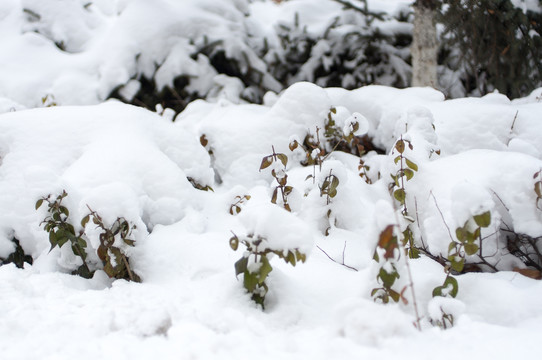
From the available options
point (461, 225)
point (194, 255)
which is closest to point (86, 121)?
point (194, 255)

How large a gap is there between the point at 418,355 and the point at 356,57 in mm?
4977

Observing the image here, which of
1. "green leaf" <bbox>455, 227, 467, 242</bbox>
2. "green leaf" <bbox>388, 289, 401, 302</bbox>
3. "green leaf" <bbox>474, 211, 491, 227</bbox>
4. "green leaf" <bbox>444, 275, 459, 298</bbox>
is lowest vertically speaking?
"green leaf" <bbox>444, 275, 459, 298</bbox>

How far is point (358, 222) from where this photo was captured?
7.50 feet

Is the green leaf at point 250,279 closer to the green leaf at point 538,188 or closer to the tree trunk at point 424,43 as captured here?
the green leaf at point 538,188

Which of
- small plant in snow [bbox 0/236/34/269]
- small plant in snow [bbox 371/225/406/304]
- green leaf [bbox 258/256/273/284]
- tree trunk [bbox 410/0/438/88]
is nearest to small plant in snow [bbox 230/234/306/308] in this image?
Answer: green leaf [bbox 258/256/273/284]

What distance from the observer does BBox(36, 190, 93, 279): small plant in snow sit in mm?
1839

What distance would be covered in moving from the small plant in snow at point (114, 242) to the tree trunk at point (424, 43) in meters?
4.03

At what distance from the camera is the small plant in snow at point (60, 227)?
1.84m

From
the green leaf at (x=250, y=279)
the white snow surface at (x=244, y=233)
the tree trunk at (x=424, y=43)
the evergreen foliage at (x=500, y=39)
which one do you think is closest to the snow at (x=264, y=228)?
the white snow surface at (x=244, y=233)

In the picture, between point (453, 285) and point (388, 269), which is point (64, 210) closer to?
point (388, 269)

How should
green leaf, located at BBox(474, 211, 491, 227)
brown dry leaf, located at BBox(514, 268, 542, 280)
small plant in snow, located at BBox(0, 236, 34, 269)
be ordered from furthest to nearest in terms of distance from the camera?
small plant in snow, located at BBox(0, 236, 34, 269) → brown dry leaf, located at BBox(514, 268, 542, 280) → green leaf, located at BBox(474, 211, 491, 227)

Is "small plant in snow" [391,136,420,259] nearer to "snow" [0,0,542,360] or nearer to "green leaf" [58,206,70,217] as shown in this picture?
"snow" [0,0,542,360]

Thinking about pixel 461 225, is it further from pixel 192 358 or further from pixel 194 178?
pixel 194 178

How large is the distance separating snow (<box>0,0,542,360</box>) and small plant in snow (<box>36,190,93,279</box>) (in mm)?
43
